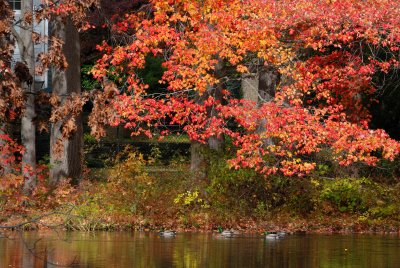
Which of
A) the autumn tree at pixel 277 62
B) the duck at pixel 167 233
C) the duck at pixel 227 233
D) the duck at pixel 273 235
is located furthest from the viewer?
the autumn tree at pixel 277 62

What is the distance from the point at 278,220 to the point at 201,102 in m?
3.90

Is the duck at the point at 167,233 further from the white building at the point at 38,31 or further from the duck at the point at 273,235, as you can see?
the white building at the point at 38,31

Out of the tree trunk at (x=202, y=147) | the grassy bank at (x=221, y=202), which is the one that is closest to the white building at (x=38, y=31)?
the tree trunk at (x=202, y=147)

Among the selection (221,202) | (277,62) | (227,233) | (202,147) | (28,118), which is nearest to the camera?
(227,233)

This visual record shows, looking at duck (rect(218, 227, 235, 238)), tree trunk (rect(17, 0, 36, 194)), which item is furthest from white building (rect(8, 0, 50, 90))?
duck (rect(218, 227, 235, 238))

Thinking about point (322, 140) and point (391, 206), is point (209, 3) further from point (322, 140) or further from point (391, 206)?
point (391, 206)

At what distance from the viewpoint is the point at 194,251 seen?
2080cm

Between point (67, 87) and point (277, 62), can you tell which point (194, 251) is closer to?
point (277, 62)

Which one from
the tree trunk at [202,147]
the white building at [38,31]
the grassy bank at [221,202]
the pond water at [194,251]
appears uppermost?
the white building at [38,31]

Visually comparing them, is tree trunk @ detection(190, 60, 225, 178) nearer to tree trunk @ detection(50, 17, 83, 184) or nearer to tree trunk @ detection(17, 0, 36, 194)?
tree trunk @ detection(50, 17, 83, 184)

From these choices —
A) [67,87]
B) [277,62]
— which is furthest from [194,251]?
[67,87]

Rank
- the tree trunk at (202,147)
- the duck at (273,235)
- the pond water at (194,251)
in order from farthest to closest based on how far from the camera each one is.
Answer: the tree trunk at (202,147) < the duck at (273,235) < the pond water at (194,251)

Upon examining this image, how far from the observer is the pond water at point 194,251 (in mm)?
18672

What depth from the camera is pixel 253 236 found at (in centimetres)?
2445
